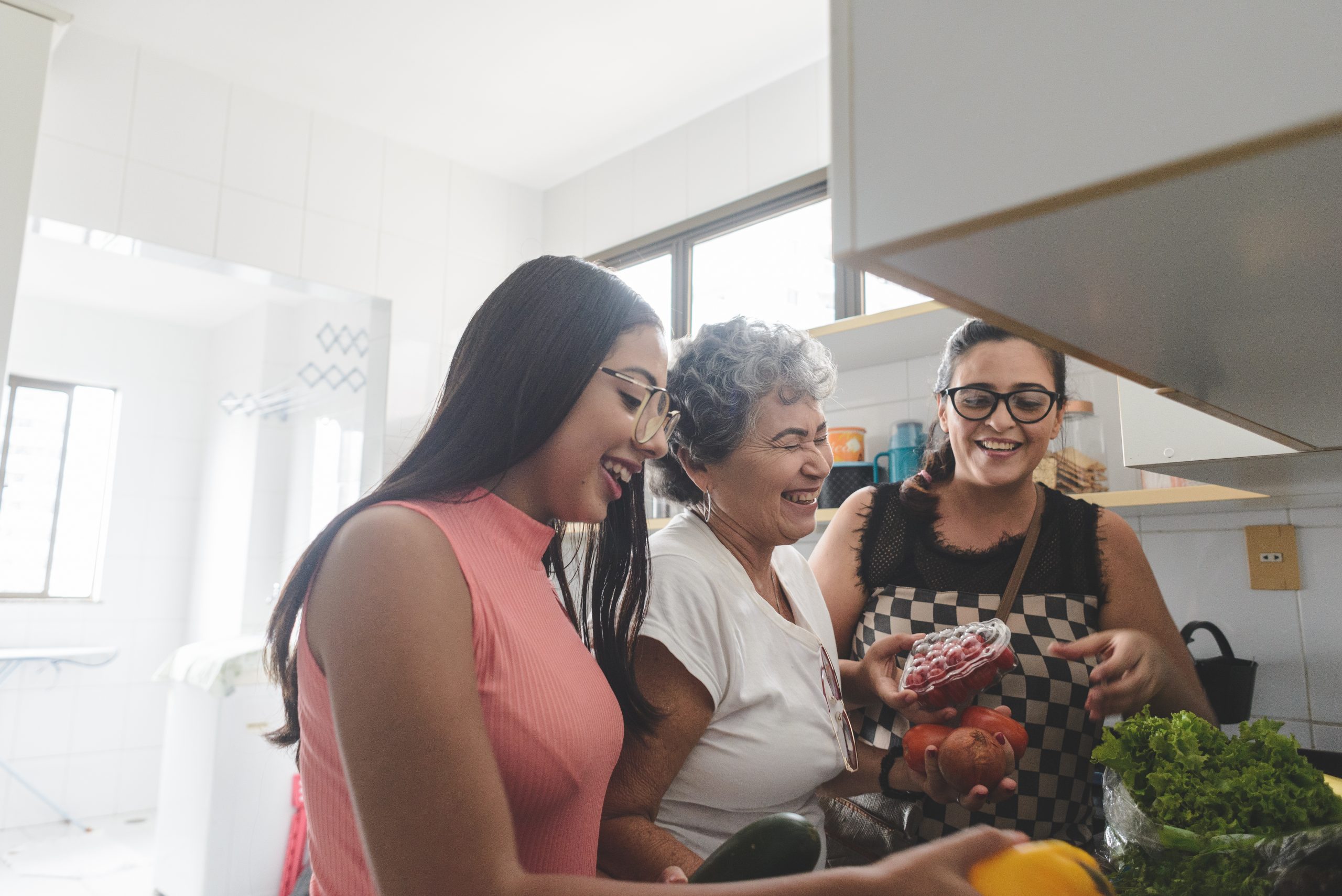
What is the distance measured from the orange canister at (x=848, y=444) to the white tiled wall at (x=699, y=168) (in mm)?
875

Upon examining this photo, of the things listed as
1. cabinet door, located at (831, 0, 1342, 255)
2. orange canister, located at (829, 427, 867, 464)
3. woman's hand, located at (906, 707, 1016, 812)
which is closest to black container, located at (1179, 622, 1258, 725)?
woman's hand, located at (906, 707, 1016, 812)

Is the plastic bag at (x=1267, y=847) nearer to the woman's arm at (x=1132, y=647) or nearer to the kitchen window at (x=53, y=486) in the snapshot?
the woman's arm at (x=1132, y=647)

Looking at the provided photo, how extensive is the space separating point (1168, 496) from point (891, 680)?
0.70 meters

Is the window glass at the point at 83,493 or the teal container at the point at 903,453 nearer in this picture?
the teal container at the point at 903,453

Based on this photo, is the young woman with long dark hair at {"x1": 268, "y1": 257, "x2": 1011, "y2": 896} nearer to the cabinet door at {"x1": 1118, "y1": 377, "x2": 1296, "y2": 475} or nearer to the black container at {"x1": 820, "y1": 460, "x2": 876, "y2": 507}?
the cabinet door at {"x1": 1118, "y1": 377, "x2": 1296, "y2": 475}

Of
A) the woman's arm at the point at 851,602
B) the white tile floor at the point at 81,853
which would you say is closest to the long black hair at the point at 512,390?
the woman's arm at the point at 851,602

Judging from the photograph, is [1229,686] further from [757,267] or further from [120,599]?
[120,599]

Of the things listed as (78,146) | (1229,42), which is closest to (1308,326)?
(1229,42)

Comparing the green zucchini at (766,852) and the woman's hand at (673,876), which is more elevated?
the green zucchini at (766,852)

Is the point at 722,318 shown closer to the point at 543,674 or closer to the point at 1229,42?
the point at 543,674

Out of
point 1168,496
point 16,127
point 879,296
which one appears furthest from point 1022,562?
point 16,127

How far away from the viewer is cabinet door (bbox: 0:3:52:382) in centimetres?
185

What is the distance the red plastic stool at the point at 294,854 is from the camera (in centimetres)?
255

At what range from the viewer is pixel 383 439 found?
2.91 metres
